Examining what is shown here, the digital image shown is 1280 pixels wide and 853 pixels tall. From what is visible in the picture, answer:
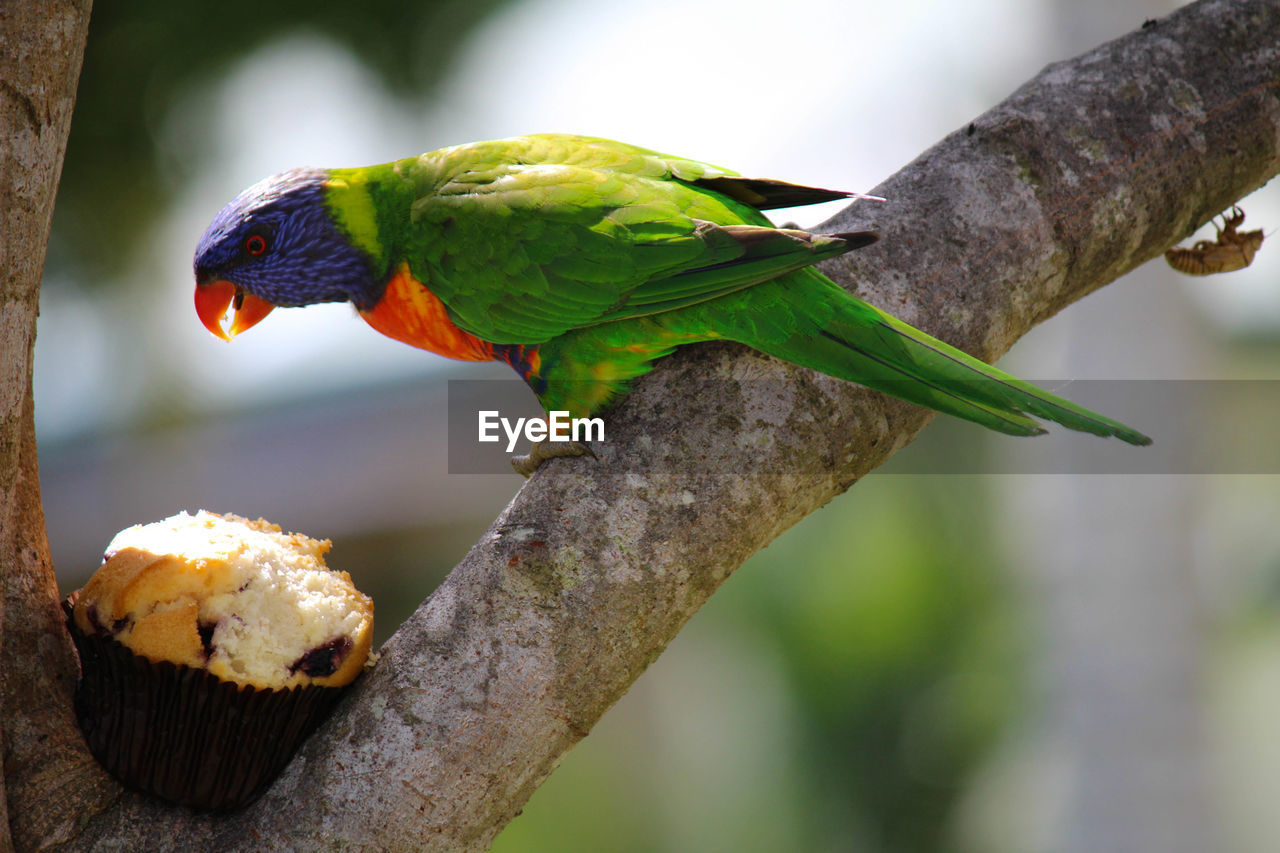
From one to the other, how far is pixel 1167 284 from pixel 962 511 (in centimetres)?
177

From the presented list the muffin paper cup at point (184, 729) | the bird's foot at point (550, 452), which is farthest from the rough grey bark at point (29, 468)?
the bird's foot at point (550, 452)

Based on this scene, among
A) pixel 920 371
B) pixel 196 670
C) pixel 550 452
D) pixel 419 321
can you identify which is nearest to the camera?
pixel 196 670

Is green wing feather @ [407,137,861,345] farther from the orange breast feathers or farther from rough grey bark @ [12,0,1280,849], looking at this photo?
rough grey bark @ [12,0,1280,849]

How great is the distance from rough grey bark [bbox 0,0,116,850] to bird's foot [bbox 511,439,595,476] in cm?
74

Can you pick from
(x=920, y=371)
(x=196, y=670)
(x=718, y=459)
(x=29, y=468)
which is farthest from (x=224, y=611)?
(x=920, y=371)

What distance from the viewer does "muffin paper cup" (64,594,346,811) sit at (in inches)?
49.1

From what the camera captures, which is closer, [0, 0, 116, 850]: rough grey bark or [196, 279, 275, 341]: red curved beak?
[0, 0, 116, 850]: rough grey bark

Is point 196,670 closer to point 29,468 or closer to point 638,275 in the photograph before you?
point 29,468

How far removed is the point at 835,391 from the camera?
153cm

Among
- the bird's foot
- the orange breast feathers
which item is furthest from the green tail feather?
the orange breast feathers

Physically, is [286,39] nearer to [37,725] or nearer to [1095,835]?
[37,725]

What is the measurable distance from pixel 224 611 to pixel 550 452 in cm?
54

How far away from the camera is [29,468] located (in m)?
1.29

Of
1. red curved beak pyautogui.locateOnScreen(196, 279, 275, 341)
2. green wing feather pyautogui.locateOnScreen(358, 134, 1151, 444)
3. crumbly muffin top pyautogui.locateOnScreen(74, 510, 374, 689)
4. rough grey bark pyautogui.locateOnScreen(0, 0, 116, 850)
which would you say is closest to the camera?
rough grey bark pyautogui.locateOnScreen(0, 0, 116, 850)
